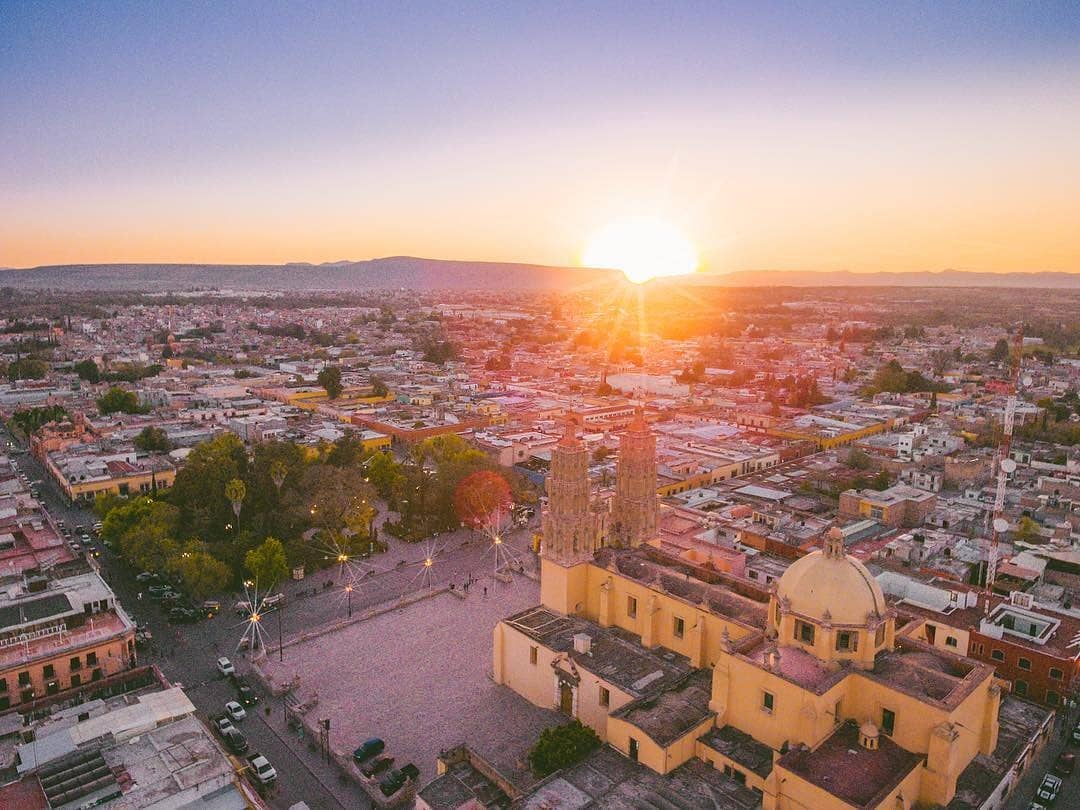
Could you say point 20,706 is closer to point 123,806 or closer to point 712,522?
point 123,806

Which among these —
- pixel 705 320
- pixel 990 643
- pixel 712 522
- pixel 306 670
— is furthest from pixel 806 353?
pixel 306 670

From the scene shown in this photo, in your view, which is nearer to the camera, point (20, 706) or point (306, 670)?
point (20, 706)

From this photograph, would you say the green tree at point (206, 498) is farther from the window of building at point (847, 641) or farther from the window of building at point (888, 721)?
the window of building at point (888, 721)

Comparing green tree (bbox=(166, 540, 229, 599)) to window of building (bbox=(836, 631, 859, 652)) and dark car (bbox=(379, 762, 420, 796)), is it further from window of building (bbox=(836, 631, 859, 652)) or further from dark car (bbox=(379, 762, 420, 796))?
window of building (bbox=(836, 631, 859, 652))

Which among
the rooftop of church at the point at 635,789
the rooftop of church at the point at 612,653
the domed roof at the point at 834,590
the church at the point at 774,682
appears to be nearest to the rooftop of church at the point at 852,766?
the church at the point at 774,682

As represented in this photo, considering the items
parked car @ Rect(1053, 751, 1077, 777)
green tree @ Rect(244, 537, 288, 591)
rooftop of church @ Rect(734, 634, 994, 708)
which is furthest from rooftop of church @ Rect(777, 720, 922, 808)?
green tree @ Rect(244, 537, 288, 591)
